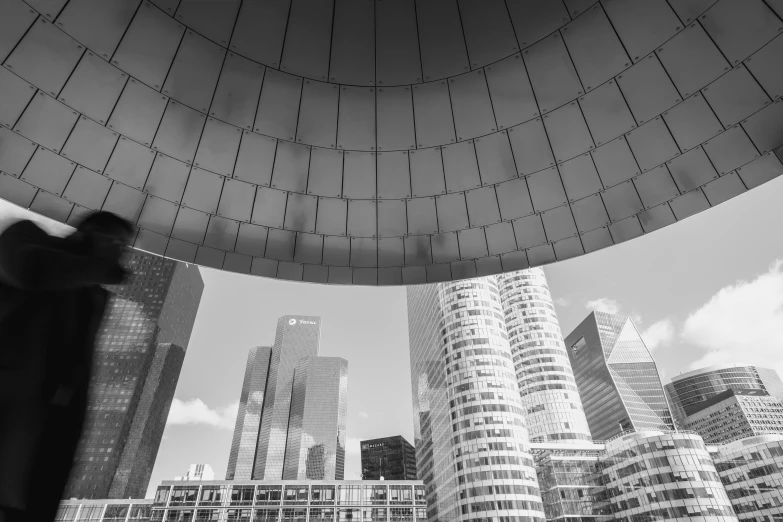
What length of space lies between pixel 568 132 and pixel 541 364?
509 feet

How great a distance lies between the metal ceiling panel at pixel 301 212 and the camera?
784cm

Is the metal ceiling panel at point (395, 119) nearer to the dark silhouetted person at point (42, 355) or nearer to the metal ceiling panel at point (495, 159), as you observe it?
the metal ceiling panel at point (495, 159)

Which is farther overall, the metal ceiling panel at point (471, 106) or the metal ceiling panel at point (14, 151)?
the metal ceiling panel at point (471, 106)

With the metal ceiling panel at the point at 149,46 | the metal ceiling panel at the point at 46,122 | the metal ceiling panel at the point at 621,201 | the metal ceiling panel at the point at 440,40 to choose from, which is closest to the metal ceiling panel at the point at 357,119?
the metal ceiling panel at the point at 440,40

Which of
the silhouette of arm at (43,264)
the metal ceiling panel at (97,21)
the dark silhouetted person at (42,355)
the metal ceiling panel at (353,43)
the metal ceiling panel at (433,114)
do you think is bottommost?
the dark silhouetted person at (42,355)

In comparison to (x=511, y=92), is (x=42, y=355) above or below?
below

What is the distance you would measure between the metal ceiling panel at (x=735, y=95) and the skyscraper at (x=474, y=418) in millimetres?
100956

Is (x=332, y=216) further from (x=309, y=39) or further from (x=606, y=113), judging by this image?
(x=606, y=113)

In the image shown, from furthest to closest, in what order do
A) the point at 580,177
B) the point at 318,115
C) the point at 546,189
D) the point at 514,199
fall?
the point at 514,199, the point at 546,189, the point at 580,177, the point at 318,115

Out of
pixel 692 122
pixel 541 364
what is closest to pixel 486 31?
pixel 692 122

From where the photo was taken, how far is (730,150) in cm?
667

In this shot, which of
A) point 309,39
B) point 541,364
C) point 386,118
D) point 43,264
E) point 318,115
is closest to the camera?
point 43,264

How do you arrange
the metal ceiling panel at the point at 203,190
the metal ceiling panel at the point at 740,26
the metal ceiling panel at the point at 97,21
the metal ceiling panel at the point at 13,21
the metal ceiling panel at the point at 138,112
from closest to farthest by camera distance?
the metal ceiling panel at the point at 13,21 < the metal ceiling panel at the point at 97,21 < the metal ceiling panel at the point at 740,26 < the metal ceiling panel at the point at 138,112 < the metal ceiling panel at the point at 203,190

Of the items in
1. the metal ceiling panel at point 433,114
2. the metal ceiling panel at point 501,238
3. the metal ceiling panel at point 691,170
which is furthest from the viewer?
the metal ceiling panel at point 501,238
